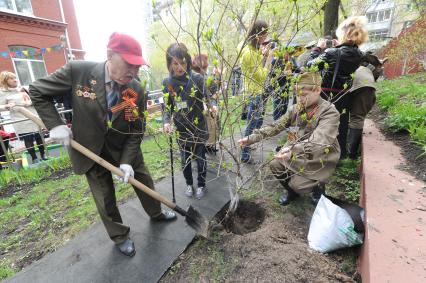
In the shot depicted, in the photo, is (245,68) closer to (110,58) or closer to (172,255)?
(110,58)

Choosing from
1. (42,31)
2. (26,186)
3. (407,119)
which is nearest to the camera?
(407,119)

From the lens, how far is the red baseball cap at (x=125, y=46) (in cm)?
194

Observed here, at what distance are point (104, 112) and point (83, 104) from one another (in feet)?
0.58

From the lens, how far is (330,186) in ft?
9.73

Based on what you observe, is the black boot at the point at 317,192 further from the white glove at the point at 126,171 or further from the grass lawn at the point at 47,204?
the white glove at the point at 126,171

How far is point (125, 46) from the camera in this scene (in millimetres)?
1940

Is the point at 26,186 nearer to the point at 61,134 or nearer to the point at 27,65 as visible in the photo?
the point at 61,134

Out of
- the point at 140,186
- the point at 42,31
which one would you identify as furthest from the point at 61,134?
the point at 42,31

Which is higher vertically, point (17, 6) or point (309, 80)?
point (17, 6)

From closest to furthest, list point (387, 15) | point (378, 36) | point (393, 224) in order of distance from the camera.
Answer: point (393, 224)
point (378, 36)
point (387, 15)

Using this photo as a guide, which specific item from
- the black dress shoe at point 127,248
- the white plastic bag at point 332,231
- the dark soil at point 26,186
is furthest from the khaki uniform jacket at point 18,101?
the white plastic bag at point 332,231

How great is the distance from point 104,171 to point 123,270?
3.06 ft

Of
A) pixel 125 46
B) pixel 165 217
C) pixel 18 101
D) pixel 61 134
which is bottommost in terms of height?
pixel 165 217

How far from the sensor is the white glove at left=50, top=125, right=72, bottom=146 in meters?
2.06
